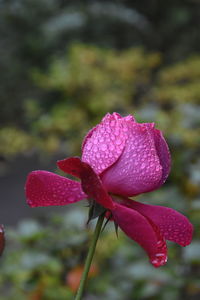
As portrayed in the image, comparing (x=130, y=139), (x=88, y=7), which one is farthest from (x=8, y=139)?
(x=88, y=7)

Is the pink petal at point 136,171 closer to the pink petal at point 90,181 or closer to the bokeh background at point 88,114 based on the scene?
the pink petal at point 90,181

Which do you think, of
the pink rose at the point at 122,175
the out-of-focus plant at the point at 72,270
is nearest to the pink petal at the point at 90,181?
the pink rose at the point at 122,175

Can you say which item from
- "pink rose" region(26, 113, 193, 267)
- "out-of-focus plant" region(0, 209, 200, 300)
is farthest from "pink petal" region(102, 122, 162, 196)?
"out-of-focus plant" region(0, 209, 200, 300)

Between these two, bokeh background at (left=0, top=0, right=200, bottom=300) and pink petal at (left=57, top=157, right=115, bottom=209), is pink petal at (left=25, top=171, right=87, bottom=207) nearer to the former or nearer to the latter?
pink petal at (left=57, top=157, right=115, bottom=209)

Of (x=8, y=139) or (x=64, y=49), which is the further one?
(x=64, y=49)

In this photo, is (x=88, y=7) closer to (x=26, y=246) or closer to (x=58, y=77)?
(x=58, y=77)

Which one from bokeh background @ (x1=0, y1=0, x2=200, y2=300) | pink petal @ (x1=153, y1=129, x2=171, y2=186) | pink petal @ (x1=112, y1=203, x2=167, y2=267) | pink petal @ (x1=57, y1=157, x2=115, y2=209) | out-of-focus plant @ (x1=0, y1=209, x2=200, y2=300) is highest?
bokeh background @ (x1=0, y1=0, x2=200, y2=300)
